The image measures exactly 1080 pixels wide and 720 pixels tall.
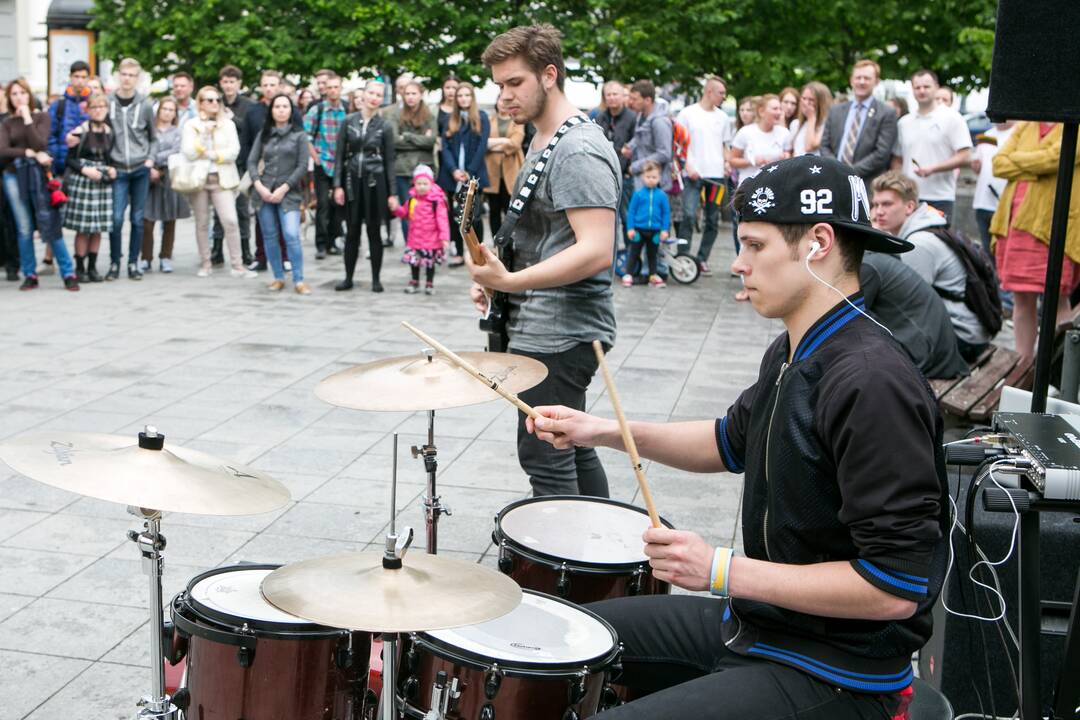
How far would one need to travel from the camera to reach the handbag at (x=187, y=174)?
1213cm

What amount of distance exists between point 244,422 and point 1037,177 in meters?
4.83

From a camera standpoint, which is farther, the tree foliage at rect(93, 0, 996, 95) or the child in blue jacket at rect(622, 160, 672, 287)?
the tree foliage at rect(93, 0, 996, 95)

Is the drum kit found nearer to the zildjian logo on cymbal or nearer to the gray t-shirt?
the zildjian logo on cymbal

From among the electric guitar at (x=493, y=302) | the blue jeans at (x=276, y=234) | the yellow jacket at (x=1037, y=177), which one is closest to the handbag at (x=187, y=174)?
the blue jeans at (x=276, y=234)

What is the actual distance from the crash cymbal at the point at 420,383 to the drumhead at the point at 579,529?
1.33 feet

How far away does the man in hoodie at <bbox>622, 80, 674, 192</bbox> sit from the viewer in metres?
12.8

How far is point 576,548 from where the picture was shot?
358 cm

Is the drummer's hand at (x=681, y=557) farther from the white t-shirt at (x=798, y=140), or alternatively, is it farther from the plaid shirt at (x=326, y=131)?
the plaid shirt at (x=326, y=131)

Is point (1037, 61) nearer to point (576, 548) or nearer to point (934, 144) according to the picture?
point (576, 548)

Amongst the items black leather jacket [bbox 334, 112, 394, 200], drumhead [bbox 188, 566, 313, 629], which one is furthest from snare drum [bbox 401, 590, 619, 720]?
black leather jacket [bbox 334, 112, 394, 200]

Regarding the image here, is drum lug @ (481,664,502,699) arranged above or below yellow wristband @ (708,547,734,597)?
below

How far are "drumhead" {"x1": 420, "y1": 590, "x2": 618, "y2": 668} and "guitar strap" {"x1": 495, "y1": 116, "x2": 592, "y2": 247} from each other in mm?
1516

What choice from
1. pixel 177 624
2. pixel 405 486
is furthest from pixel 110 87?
pixel 177 624

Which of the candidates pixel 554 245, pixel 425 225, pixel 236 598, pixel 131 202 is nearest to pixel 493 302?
pixel 554 245
